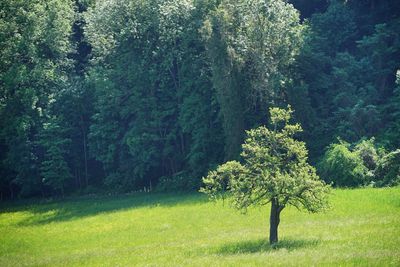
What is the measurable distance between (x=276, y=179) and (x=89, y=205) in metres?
34.1

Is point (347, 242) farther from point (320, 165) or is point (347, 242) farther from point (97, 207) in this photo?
point (97, 207)

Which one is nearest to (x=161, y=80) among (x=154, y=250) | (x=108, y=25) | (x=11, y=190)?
(x=108, y=25)

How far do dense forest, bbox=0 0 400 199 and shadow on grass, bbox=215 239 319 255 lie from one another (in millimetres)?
21257

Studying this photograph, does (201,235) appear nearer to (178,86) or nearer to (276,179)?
(276,179)

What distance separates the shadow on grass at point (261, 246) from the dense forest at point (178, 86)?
69.7 feet

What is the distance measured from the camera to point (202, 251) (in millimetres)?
25016

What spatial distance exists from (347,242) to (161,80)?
42686mm

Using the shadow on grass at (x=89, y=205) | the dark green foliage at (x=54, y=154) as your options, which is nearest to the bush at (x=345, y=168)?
the shadow on grass at (x=89, y=205)

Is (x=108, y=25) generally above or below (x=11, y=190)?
above

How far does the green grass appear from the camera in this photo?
69.3ft

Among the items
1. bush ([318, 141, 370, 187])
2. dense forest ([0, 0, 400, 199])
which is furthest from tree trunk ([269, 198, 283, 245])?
dense forest ([0, 0, 400, 199])

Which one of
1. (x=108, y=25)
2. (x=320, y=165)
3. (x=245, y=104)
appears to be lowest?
(x=320, y=165)

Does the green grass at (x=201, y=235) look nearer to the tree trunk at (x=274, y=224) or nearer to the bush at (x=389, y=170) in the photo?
the tree trunk at (x=274, y=224)

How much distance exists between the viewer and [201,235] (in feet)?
101
